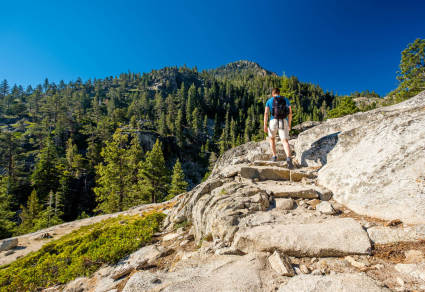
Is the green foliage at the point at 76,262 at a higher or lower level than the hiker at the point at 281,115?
lower

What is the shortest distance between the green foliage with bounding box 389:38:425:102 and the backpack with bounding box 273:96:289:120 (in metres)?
30.9

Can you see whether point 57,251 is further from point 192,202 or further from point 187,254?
point 187,254

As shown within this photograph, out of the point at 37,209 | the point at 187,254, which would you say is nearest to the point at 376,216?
the point at 187,254

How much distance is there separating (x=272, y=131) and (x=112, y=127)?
77300mm

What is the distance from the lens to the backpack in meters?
6.87

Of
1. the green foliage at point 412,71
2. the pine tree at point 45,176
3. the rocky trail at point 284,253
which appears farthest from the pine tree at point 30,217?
the green foliage at point 412,71

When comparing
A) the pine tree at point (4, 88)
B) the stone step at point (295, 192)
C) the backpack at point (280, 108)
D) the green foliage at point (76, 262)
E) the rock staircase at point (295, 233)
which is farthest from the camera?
the pine tree at point (4, 88)

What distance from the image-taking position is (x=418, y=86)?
2389 cm

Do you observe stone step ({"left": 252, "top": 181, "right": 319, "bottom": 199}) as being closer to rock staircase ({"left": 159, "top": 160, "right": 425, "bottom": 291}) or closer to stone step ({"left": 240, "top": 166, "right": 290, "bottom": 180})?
rock staircase ({"left": 159, "top": 160, "right": 425, "bottom": 291})

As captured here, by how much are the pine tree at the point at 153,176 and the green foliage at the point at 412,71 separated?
3838 cm

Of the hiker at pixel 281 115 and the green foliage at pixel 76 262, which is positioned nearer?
the green foliage at pixel 76 262

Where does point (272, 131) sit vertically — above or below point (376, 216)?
above

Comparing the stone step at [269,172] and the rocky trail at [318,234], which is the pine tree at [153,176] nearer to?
the rocky trail at [318,234]

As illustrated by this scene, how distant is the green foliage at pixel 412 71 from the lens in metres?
24.0
